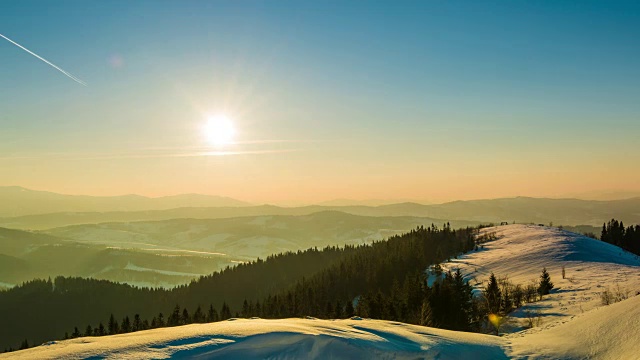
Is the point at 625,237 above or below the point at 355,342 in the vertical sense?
below

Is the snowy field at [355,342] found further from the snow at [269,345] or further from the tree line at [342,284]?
the tree line at [342,284]

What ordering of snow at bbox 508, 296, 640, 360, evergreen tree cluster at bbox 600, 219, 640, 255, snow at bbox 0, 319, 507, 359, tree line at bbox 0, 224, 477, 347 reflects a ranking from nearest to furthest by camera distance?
snow at bbox 0, 319, 507, 359
snow at bbox 508, 296, 640, 360
tree line at bbox 0, 224, 477, 347
evergreen tree cluster at bbox 600, 219, 640, 255

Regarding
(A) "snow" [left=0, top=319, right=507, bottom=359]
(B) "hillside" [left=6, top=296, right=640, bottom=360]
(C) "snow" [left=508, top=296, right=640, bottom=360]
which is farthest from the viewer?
(C) "snow" [left=508, top=296, right=640, bottom=360]

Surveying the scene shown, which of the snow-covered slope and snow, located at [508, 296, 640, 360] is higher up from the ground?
snow, located at [508, 296, 640, 360]

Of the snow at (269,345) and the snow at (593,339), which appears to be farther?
the snow at (593,339)

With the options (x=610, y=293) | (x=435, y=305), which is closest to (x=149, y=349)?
(x=435, y=305)

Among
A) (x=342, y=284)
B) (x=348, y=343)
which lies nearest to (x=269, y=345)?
(x=348, y=343)

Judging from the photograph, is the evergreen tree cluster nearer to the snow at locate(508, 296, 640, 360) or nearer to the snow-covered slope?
the snow-covered slope

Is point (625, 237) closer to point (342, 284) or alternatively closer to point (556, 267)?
point (556, 267)

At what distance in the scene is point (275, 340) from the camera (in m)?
13.8

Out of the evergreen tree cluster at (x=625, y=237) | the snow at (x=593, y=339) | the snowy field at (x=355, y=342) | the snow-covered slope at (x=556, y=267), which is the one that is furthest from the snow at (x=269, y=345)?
the evergreen tree cluster at (x=625, y=237)

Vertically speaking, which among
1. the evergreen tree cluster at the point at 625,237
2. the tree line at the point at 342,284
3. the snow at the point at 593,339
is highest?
the snow at the point at 593,339

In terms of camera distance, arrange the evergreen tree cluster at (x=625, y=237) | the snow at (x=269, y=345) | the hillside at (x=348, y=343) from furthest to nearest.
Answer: the evergreen tree cluster at (x=625, y=237), the hillside at (x=348, y=343), the snow at (x=269, y=345)

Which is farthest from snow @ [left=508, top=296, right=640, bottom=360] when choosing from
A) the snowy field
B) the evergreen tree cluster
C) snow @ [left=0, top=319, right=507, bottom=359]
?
the evergreen tree cluster
